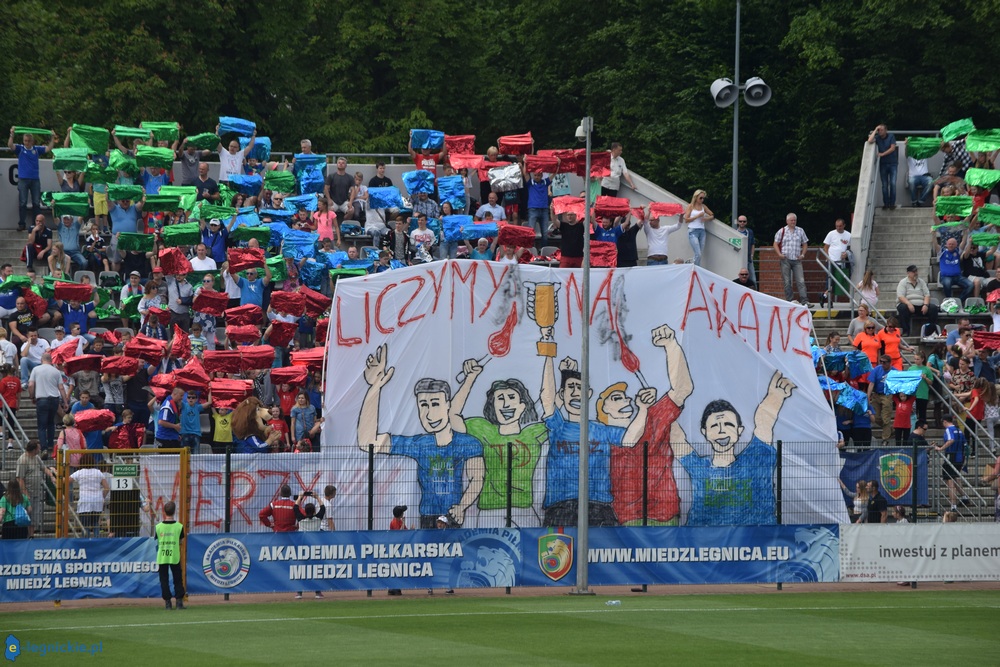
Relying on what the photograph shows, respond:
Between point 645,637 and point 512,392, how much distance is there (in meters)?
8.45

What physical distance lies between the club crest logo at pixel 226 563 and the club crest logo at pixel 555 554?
4776 millimetres

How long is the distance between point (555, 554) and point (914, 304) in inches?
487

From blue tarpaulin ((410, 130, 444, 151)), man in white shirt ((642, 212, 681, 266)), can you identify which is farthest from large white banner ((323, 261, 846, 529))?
blue tarpaulin ((410, 130, 444, 151))

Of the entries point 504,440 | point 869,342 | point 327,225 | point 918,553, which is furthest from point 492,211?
point 918,553

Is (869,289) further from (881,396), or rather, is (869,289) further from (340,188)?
(340,188)

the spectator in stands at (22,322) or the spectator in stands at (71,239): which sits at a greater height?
the spectator in stands at (71,239)

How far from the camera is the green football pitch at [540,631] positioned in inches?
694

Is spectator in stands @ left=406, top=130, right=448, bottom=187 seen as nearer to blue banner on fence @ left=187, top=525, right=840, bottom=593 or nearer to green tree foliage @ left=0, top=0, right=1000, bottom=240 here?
green tree foliage @ left=0, top=0, right=1000, bottom=240

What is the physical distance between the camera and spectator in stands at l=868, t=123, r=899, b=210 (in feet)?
121

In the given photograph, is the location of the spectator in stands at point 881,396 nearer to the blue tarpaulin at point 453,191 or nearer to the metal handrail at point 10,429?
the blue tarpaulin at point 453,191

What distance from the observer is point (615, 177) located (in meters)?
35.2

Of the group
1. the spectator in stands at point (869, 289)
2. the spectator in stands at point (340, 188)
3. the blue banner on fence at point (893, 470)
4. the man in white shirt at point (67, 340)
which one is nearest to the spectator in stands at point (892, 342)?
the spectator in stands at point (869, 289)

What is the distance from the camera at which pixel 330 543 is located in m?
23.5

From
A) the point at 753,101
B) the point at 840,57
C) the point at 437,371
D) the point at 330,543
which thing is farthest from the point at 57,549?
the point at 840,57
